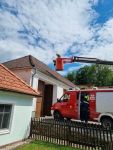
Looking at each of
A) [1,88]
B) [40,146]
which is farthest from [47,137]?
[1,88]

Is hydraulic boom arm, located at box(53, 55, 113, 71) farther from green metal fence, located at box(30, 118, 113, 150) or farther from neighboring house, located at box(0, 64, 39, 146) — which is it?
green metal fence, located at box(30, 118, 113, 150)

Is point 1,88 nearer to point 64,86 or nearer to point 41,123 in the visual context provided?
point 41,123

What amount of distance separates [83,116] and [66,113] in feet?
4.75

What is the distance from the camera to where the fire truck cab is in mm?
12734

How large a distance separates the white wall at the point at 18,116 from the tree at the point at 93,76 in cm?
5067

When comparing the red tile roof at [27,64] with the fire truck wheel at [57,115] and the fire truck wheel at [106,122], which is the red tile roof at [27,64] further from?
the fire truck wheel at [106,122]

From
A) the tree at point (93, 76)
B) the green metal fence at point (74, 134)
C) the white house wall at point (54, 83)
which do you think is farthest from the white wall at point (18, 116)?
the tree at point (93, 76)

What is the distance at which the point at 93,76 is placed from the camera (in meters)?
62.8

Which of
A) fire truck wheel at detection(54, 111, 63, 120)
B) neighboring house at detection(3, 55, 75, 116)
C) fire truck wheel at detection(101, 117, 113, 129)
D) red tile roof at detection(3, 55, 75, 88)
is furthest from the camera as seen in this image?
red tile roof at detection(3, 55, 75, 88)

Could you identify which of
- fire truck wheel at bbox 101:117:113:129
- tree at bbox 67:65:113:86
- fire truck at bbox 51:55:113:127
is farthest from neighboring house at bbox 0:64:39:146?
tree at bbox 67:65:113:86

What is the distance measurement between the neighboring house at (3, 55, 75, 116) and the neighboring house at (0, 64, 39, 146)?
15.8ft

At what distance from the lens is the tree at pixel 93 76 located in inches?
2419

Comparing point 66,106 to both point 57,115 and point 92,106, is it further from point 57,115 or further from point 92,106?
point 92,106

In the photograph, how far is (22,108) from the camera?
1023 centimetres
